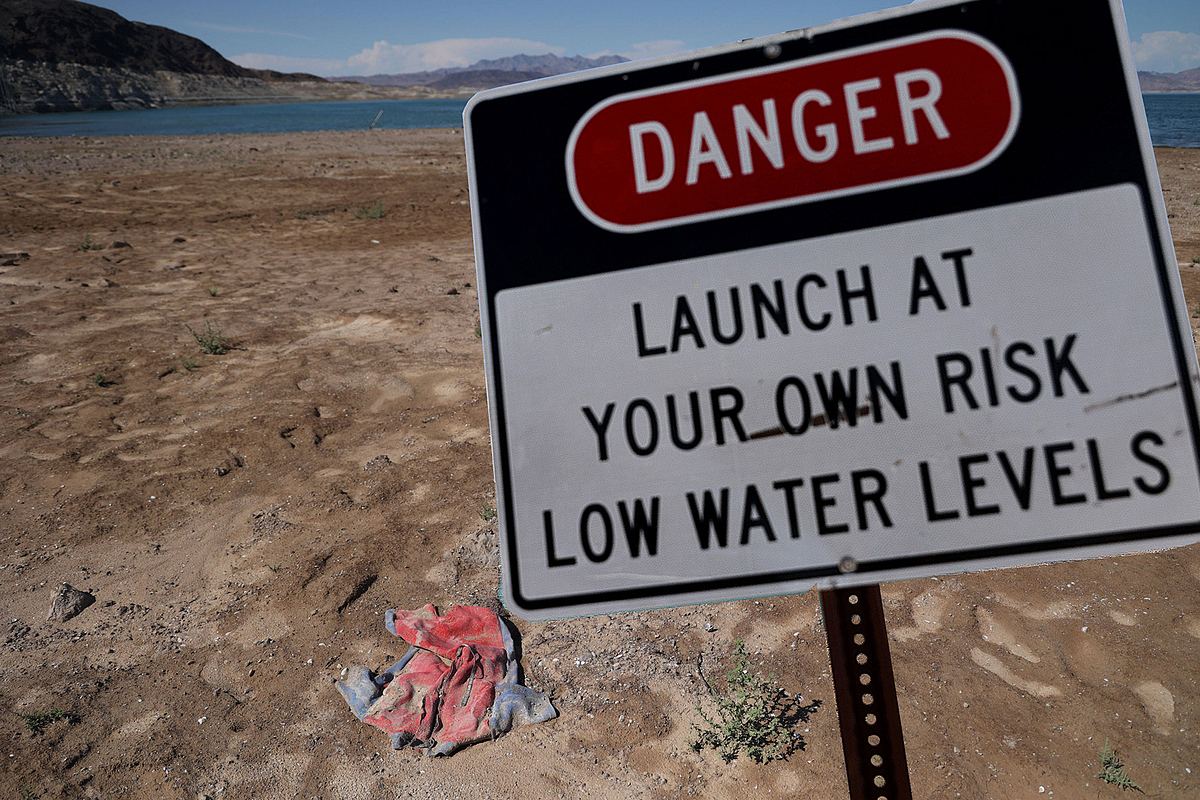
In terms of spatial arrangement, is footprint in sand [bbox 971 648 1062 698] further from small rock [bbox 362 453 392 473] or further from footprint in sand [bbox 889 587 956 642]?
small rock [bbox 362 453 392 473]

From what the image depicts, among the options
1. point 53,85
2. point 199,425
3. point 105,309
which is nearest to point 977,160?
point 199,425

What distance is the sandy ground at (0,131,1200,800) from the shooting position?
2.57 m

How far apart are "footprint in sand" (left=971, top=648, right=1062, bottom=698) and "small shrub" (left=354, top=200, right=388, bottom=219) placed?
11233 mm

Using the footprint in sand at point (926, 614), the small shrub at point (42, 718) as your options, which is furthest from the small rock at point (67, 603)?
the footprint in sand at point (926, 614)

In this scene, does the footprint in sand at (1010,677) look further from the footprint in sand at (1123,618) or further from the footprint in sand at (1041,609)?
the footprint in sand at (1123,618)

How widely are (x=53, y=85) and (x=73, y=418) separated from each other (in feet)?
315

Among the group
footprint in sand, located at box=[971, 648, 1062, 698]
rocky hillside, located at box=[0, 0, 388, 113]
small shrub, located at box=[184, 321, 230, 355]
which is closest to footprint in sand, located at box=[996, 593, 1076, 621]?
footprint in sand, located at box=[971, 648, 1062, 698]

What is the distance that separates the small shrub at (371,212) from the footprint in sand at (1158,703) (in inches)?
459

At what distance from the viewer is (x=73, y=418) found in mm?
5301

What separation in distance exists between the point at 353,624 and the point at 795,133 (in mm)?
3065

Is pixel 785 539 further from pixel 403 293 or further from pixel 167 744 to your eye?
pixel 403 293

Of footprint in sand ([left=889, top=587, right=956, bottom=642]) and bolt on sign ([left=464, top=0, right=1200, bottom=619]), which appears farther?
footprint in sand ([left=889, top=587, right=956, bottom=642])

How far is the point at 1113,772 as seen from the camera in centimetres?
236

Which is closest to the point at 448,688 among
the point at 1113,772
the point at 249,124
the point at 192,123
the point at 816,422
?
the point at 1113,772
